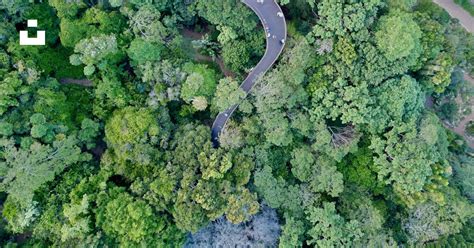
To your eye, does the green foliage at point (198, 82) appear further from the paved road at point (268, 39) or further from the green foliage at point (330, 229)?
the green foliage at point (330, 229)

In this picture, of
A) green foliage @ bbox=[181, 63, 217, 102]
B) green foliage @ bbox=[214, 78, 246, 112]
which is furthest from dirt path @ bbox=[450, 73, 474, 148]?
green foliage @ bbox=[181, 63, 217, 102]

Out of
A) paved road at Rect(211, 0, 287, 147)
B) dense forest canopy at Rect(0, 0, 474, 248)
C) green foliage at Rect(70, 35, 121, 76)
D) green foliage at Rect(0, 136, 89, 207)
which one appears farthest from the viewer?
paved road at Rect(211, 0, 287, 147)

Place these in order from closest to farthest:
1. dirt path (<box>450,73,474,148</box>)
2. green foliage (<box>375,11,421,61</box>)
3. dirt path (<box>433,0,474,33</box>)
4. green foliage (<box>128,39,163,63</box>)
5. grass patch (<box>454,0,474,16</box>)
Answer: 1. green foliage (<box>375,11,421,61</box>)
2. green foliage (<box>128,39,163,63</box>)
3. dirt path (<box>450,73,474,148</box>)
4. grass patch (<box>454,0,474,16</box>)
5. dirt path (<box>433,0,474,33</box>)

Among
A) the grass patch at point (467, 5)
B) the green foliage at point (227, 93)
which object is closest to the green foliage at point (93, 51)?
the green foliage at point (227, 93)

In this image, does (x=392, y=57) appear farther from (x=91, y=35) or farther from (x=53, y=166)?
(x=53, y=166)

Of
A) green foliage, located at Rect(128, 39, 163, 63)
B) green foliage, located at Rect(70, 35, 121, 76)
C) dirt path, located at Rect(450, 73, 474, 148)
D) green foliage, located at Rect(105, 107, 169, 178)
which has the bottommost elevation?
green foliage, located at Rect(105, 107, 169, 178)

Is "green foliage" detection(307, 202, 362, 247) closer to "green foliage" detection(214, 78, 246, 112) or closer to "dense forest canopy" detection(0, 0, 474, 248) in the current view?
"dense forest canopy" detection(0, 0, 474, 248)
